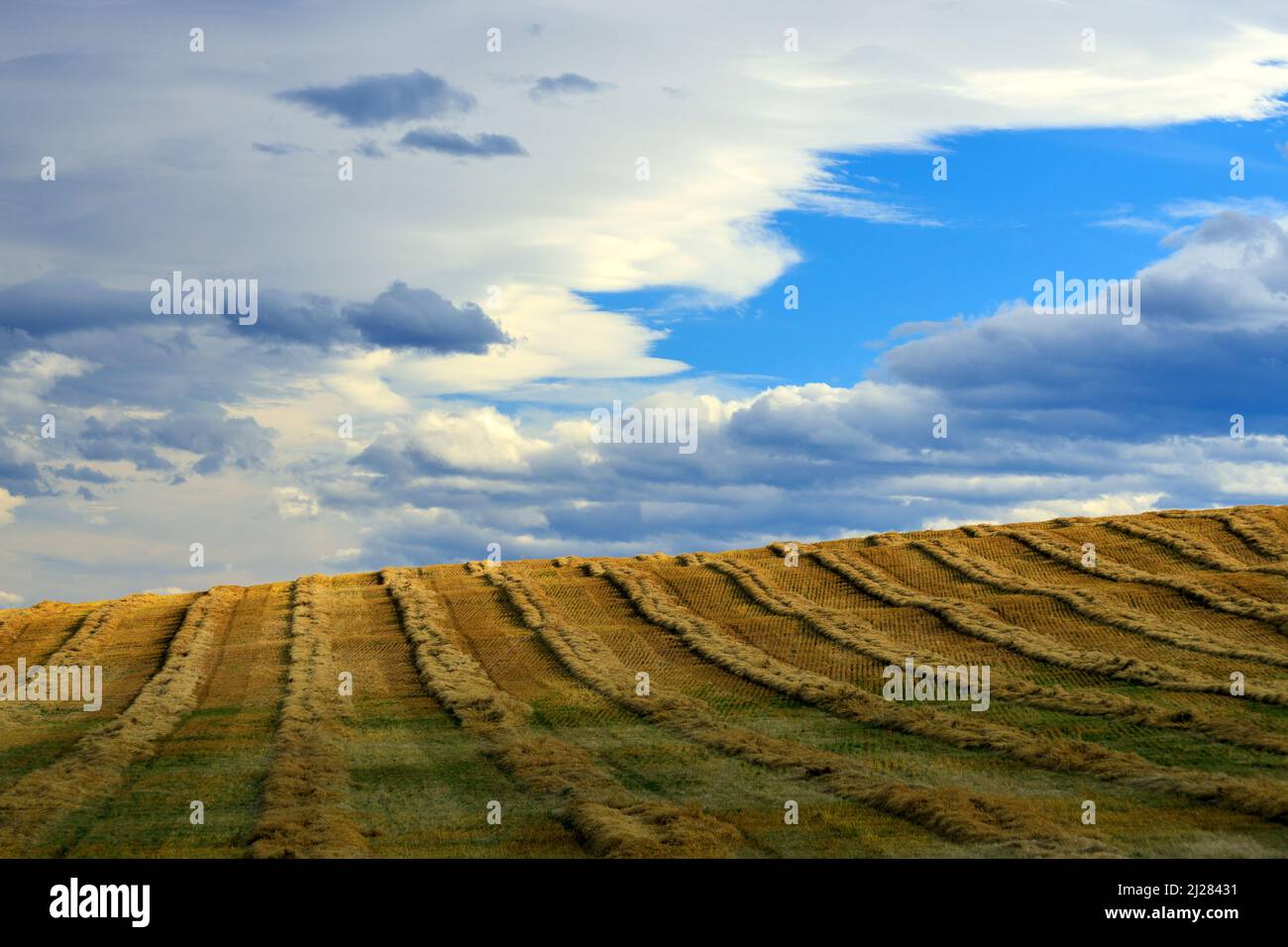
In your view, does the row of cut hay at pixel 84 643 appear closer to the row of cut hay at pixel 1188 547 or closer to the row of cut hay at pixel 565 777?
the row of cut hay at pixel 565 777

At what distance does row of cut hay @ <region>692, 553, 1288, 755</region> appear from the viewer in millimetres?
19359

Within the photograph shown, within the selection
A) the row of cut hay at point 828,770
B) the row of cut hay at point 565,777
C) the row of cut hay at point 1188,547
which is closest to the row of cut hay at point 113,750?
the row of cut hay at point 565,777

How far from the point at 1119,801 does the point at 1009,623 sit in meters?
15.2

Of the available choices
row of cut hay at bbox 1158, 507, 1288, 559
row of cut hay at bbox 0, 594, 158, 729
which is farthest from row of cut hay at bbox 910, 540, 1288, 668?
row of cut hay at bbox 0, 594, 158, 729

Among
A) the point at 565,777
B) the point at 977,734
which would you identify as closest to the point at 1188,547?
the point at 977,734

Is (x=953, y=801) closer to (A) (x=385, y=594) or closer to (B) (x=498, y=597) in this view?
(B) (x=498, y=597)

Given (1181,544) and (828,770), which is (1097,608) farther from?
(828,770)

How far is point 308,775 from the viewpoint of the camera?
19.1 m

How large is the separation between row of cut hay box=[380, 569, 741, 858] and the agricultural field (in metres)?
0.08

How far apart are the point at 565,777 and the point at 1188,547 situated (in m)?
26.2

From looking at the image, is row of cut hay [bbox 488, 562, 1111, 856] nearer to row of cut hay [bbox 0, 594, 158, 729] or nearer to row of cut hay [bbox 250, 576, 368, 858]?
row of cut hay [bbox 250, 576, 368, 858]

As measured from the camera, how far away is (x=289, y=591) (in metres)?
41.5
